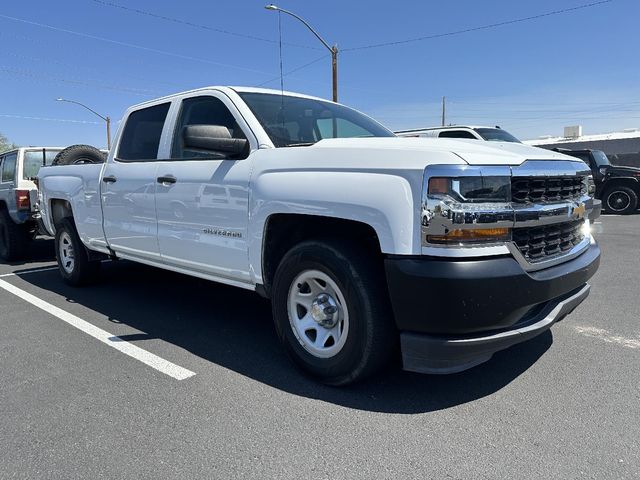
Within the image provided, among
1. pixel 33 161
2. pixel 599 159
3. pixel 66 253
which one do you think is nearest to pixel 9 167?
pixel 33 161

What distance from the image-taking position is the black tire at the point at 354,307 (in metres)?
2.82

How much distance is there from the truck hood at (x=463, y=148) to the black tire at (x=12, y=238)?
7.05 m

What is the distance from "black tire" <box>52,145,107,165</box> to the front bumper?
6218 millimetres

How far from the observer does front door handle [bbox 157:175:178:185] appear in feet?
13.4

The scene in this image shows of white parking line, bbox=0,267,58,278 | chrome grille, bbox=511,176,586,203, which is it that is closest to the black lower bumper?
chrome grille, bbox=511,176,586,203

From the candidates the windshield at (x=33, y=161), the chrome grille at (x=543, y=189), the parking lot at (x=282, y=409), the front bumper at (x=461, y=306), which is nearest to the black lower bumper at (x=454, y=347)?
the front bumper at (x=461, y=306)

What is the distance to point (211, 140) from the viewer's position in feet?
11.0

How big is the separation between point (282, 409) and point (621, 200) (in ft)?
46.5

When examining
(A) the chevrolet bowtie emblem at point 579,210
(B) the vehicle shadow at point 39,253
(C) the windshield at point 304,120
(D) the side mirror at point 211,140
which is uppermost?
(C) the windshield at point 304,120

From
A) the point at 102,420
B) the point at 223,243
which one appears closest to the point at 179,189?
the point at 223,243

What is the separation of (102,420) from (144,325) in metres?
1.78

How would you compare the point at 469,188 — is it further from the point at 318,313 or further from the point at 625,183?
the point at 625,183

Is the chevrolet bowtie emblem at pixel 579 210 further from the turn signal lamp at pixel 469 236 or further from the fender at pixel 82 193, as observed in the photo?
the fender at pixel 82 193

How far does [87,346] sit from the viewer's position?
4039 mm
